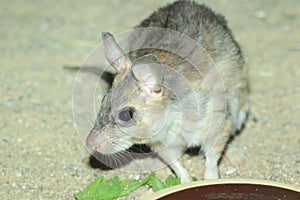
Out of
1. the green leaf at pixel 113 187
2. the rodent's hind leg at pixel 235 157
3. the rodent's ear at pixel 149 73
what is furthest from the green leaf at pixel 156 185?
the rodent's hind leg at pixel 235 157

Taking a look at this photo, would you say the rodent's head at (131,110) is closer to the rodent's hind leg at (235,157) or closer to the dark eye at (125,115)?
the dark eye at (125,115)

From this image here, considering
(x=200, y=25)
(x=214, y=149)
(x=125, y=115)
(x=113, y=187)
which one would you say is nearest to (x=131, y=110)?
(x=125, y=115)

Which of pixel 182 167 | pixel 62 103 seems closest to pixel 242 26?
pixel 62 103

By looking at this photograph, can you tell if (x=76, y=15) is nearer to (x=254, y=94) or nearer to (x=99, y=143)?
(x=254, y=94)

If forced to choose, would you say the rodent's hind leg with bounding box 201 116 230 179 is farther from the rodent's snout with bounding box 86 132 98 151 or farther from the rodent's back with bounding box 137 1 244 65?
the rodent's snout with bounding box 86 132 98 151

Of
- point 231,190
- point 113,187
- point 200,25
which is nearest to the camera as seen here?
point 231,190


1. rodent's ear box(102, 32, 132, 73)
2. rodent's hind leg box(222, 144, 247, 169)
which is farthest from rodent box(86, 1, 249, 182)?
rodent's hind leg box(222, 144, 247, 169)

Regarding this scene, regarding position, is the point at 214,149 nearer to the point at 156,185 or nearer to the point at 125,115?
the point at 156,185
